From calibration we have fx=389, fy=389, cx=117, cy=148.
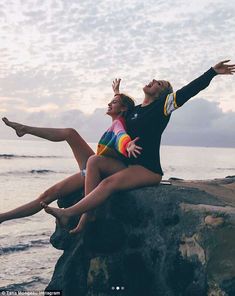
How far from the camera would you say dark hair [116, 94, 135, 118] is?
17.3 ft

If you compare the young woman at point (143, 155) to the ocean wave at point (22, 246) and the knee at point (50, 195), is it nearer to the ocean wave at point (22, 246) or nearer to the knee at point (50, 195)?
the knee at point (50, 195)

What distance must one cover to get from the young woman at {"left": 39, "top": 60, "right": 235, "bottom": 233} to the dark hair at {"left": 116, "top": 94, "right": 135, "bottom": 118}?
0.17m

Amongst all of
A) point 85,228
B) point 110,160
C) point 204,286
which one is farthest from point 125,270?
point 110,160

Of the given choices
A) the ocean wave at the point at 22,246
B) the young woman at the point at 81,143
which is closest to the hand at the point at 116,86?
the young woman at the point at 81,143

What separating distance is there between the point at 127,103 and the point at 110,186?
1.27 m

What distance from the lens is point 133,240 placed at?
4.90 m

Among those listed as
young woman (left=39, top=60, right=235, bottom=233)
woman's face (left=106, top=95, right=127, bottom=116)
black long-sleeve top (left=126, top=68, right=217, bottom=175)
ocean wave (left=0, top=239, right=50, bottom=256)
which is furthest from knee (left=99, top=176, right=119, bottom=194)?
ocean wave (left=0, top=239, right=50, bottom=256)

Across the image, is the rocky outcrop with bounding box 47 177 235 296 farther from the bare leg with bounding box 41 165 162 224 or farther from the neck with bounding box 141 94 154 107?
the neck with bounding box 141 94 154 107

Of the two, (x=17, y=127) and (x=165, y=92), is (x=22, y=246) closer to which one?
(x=17, y=127)

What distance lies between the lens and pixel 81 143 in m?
5.41

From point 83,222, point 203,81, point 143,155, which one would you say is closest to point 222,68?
point 203,81

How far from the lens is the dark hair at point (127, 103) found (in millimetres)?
5277

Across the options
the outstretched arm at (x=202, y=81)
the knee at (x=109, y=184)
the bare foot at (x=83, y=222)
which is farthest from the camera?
the bare foot at (x=83, y=222)

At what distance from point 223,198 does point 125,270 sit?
6.06ft
